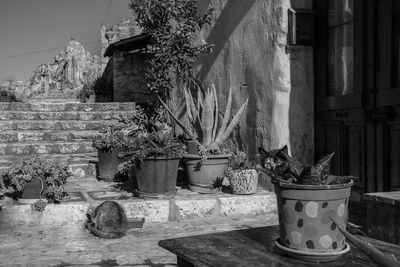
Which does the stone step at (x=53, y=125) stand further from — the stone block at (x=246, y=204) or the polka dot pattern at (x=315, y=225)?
the polka dot pattern at (x=315, y=225)

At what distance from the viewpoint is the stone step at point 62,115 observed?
8336mm

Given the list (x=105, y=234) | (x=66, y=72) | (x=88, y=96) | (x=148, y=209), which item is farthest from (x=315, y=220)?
(x=66, y=72)

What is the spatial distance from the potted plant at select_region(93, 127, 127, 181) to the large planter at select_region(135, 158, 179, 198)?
4.12 feet

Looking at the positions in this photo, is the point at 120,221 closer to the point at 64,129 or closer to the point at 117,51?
the point at 64,129

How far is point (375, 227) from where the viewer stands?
11.2 ft

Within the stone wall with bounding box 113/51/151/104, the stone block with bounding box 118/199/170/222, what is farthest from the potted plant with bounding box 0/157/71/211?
the stone wall with bounding box 113/51/151/104

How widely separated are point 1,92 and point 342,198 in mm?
12026

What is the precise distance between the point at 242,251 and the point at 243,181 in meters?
3.46

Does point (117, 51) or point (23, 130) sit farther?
point (117, 51)

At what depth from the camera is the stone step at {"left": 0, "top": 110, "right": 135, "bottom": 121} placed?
8.34 meters

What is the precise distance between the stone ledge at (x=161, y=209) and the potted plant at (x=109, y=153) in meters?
1.38

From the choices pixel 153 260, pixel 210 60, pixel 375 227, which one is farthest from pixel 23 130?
pixel 375 227

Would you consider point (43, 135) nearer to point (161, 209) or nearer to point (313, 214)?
point (161, 209)

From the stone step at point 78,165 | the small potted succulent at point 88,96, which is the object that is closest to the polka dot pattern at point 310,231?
the stone step at point 78,165
